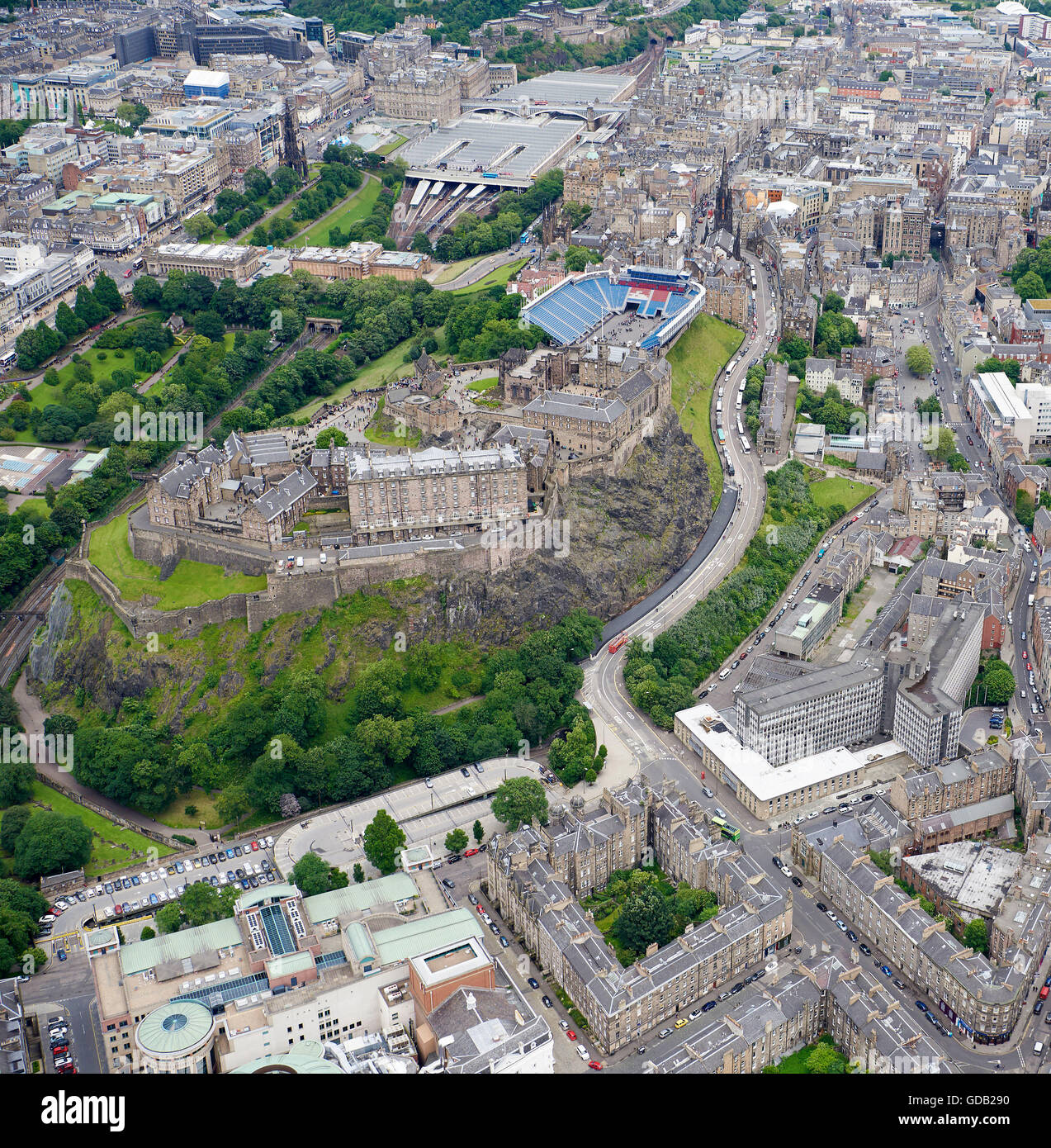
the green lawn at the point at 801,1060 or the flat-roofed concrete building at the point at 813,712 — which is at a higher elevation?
the flat-roofed concrete building at the point at 813,712

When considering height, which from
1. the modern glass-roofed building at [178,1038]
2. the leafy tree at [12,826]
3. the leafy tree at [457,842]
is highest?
the modern glass-roofed building at [178,1038]

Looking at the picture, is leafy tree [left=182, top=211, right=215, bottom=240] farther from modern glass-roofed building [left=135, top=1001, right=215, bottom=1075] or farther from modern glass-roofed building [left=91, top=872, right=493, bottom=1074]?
modern glass-roofed building [left=135, top=1001, right=215, bottom=1075]

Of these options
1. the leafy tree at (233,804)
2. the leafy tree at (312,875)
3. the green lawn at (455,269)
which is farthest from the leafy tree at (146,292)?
the leafy tree at (312,875)

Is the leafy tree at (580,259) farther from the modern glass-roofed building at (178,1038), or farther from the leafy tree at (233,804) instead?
the modern glass-roofed building at (178,1038)

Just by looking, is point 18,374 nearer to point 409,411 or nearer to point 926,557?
point 409,411

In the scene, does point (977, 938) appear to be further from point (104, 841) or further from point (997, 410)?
point (997, 410)

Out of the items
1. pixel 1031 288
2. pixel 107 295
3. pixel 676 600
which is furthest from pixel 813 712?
pixel 107 295
